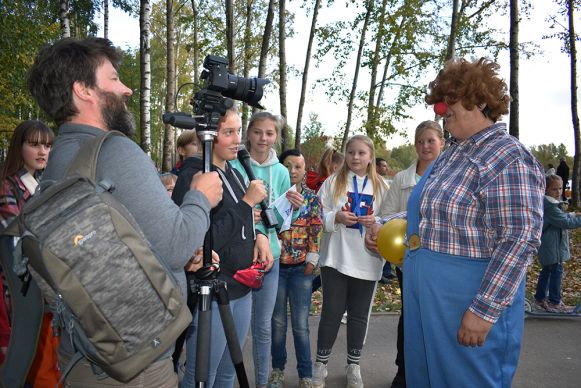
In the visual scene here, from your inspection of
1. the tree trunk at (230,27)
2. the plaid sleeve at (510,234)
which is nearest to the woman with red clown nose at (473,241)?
the plaid sleeve at (510,234)

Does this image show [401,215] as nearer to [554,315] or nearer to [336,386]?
[336,386]

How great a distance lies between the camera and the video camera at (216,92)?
222cm

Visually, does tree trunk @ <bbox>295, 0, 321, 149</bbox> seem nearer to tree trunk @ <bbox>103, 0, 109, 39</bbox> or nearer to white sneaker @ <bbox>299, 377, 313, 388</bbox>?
tree trunk @ <bbox>103, 0, 109, 39</bbox>

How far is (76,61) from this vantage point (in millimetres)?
1639

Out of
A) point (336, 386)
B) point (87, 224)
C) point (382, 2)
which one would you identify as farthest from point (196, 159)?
point (382, 2)

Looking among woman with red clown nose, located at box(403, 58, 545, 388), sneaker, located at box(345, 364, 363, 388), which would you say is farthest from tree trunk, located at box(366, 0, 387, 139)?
woman with red clown nose, located at box(403, 58, 545, 388)

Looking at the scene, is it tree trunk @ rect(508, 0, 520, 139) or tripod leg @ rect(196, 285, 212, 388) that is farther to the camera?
tree trunk @ rect(508, 0, 520, 139)

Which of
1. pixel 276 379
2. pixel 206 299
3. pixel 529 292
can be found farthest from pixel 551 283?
pixel 206 299

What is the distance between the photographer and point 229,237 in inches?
101

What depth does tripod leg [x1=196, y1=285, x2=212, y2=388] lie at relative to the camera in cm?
211

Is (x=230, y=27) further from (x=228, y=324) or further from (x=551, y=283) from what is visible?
(x=228, y=324)

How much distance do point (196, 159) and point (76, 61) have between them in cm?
111

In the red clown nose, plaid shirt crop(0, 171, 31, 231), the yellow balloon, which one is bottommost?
the yellow balloon

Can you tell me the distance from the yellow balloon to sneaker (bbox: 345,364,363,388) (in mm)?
1343
